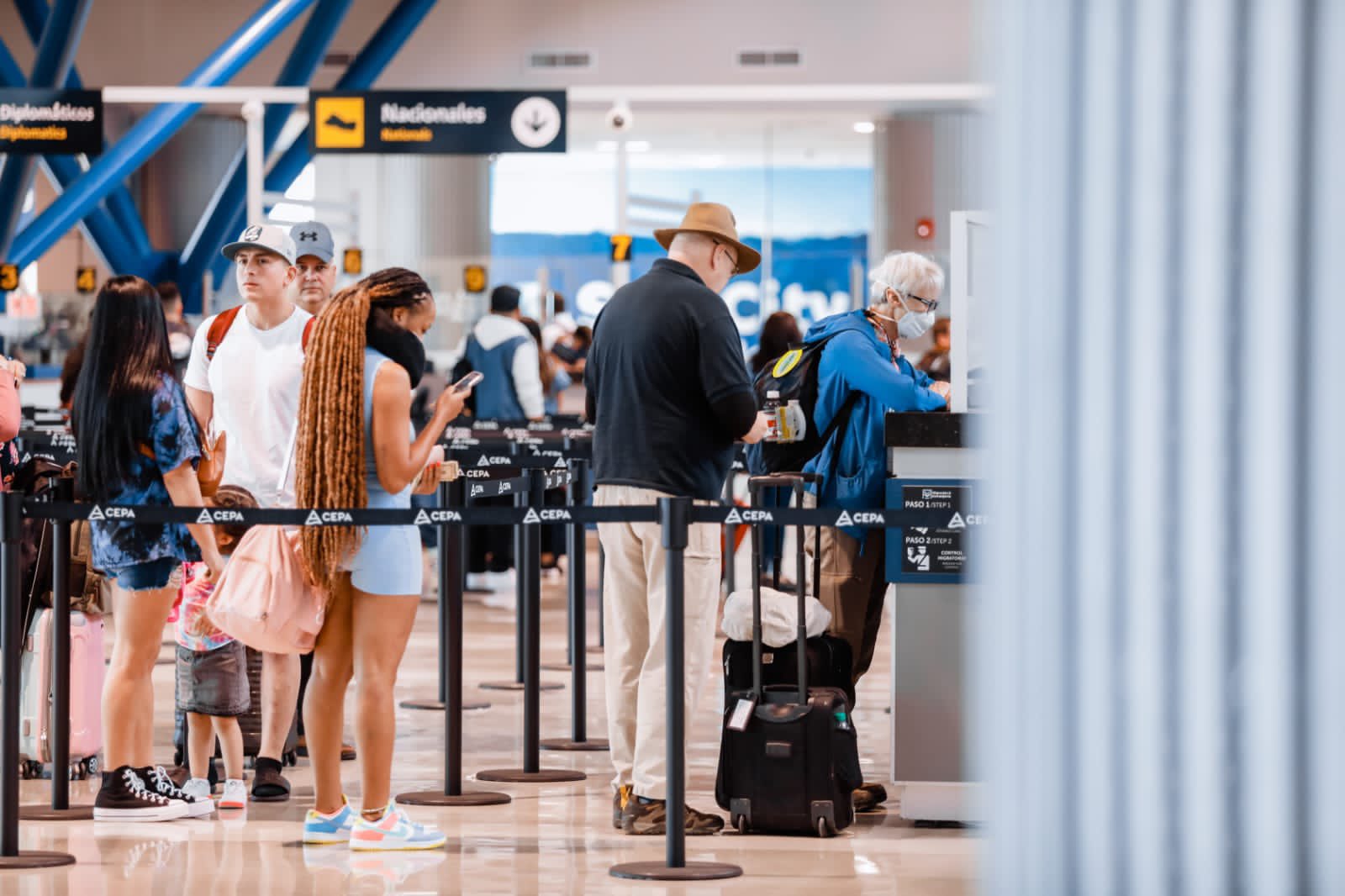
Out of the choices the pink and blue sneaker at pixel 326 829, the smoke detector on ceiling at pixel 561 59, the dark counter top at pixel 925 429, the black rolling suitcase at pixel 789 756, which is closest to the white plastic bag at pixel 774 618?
the black rolling suitcase at pixel 789 756

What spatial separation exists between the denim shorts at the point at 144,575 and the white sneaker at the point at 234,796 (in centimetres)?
77

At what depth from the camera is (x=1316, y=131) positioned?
2.18m

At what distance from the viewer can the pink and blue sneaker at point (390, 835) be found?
18.2ft

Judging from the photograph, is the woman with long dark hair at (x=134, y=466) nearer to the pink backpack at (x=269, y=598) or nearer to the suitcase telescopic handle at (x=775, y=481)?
the pink backpack at (x=269, y=598)

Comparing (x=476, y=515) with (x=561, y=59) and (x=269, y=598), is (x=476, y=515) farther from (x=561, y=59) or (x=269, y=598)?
(x=561, y=59)

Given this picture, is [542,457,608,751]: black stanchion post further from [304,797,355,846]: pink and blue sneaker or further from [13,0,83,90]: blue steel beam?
[13,0,83,90]: blue steel beam

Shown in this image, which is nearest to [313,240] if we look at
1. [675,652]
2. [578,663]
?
[578,663]

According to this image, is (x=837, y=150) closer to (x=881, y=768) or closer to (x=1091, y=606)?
(x=881, y=768)

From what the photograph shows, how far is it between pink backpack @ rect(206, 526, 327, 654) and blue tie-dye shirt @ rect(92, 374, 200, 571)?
0.52 m

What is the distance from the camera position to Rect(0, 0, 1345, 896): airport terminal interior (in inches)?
87.1

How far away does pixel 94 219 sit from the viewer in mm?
19156

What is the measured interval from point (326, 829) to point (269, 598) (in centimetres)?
82

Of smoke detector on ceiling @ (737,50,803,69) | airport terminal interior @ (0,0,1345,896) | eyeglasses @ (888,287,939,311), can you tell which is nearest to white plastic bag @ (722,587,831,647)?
airport terminal interior @ (0,0,1345,896)

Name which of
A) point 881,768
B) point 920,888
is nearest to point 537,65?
point 881,768
